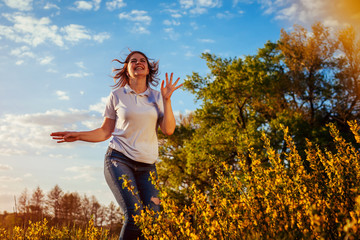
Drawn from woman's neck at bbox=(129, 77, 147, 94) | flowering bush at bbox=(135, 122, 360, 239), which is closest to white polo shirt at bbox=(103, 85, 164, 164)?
woman's neck at bbox=(129, 77, 147, 94)

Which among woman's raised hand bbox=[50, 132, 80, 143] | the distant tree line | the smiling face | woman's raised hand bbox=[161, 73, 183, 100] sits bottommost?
the distant tree line

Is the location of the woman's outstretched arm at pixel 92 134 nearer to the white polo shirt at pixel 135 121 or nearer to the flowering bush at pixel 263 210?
the white polo shirt at pixel 135 121

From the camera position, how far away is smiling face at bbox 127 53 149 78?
4031 millimetres

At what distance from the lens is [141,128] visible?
358 cm

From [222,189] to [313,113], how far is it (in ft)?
52.1

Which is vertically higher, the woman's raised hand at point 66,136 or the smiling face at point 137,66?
the smiling face at point 137,66

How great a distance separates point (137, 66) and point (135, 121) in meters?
0.88

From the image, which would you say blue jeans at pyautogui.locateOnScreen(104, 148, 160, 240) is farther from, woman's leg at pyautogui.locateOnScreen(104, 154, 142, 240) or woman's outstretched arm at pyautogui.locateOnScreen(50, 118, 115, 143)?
woman's outstretched arm at pyautogui.locateOnScreen(50, 118, 115, 143)

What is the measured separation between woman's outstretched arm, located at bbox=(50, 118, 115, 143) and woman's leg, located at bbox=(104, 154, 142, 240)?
474 mm

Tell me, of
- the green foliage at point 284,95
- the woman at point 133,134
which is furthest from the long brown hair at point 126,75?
the green foliage at point 284,95

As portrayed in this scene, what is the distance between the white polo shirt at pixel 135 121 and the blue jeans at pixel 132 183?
0.27 feet

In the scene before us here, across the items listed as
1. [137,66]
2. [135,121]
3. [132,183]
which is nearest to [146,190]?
[132,183]

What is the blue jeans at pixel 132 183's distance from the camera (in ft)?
10.3

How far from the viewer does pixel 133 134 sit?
11.6 ft
